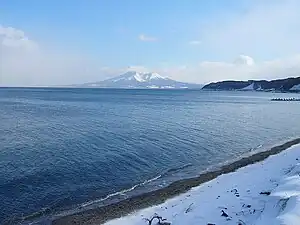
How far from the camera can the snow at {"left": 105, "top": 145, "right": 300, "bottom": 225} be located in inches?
527

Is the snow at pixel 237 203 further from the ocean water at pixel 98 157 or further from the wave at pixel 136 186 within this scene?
the ocean water at pixel 98 157

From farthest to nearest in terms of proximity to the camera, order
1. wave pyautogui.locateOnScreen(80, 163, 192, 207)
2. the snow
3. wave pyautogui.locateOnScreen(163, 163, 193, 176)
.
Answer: wave pyautogui.locateOnScreen(163, 163, 193, 176) < wave pyautogui.locateOnScreen(80, 163, 192, 207) < the snow

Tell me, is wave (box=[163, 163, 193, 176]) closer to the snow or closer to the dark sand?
the dark sand

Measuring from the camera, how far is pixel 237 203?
17.8m

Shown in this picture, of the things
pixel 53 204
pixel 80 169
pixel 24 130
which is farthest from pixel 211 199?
pixel 24 130

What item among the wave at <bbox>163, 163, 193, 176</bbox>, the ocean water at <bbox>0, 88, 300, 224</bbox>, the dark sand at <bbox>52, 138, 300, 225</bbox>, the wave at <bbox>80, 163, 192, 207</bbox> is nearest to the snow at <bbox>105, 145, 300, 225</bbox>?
the dark sand at <bbox>52, 138, 300, 225</bbox>

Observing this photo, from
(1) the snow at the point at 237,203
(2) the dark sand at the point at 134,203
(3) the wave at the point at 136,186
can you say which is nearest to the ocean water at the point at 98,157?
(3) the wave at the point at 136,186

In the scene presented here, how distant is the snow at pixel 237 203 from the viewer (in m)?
13.4

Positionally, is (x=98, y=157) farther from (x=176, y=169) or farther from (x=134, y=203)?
(x=134, y=203)

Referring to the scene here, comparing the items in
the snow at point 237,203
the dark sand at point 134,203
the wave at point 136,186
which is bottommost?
the wave at point 136,186

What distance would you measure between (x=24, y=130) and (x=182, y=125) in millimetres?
24384

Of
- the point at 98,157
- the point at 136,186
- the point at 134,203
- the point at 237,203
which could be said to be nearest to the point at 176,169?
the point at 136,186

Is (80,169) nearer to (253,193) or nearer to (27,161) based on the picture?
(27,161)

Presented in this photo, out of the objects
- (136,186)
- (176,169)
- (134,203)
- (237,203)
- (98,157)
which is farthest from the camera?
(98,157)
